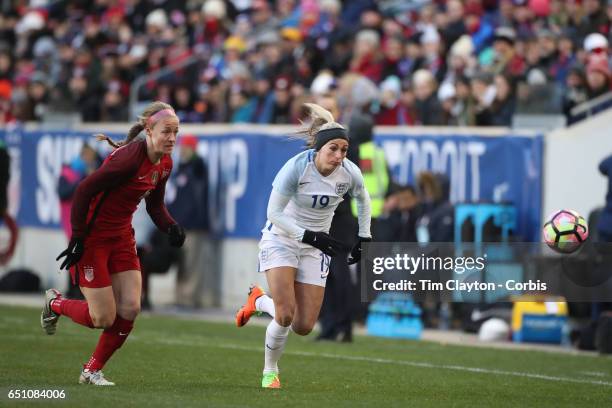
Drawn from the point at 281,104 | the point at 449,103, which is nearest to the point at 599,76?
the point at 449,103

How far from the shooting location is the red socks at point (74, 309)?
10.1 m

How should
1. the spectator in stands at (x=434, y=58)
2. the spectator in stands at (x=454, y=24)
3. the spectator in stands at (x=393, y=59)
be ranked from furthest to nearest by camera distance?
1. the spectator in stands at (x=393, y=59)
2. the spectator in stands at (x=454, y=24)
3. the spectator in stands at (x=434, y=58)

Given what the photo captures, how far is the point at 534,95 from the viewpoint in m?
17.5

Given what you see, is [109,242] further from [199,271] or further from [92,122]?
[92,122]

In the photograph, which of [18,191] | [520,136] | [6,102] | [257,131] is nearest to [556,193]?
[520,136]

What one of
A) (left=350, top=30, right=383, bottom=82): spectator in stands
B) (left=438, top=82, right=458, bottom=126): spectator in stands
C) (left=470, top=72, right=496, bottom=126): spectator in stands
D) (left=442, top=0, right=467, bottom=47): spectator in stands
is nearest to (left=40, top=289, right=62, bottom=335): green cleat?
(left=470, top=72, right=496, bottom=126): spectator in stands

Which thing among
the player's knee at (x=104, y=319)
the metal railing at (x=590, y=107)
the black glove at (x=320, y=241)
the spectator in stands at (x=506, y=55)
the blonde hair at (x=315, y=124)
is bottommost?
the player's knee at (x=104, y=319)

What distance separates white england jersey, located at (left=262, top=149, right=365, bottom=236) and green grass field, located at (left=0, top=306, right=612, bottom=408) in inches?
48.4

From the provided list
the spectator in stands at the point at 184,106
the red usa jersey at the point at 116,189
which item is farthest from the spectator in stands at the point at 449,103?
the red usa jersey at the point at 116,189

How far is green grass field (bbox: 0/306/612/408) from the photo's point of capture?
383 inches

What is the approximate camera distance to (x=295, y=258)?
1022 cm

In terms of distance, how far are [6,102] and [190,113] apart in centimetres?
555

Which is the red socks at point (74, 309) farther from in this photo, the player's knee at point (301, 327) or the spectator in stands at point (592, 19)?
the spectator in stands at point (592, 19)

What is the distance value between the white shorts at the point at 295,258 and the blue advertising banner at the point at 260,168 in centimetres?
711
